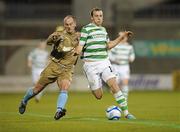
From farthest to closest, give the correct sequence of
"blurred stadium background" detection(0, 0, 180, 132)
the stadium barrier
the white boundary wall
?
the stadium barrier
"blurred stadium background" detection(0, 0, 180, 132)
the white boundary wall

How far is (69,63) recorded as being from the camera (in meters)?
14.9

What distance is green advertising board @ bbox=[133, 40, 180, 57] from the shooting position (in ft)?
121

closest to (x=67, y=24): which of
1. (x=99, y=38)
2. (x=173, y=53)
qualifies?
→ (x=99, y=38)

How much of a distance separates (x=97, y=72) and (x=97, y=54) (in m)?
0.38

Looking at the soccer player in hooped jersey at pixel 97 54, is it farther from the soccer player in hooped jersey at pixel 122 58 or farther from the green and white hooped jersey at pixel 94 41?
the soccer player in hooped jersey at pixel 122 58

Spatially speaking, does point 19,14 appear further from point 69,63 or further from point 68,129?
point 68,129

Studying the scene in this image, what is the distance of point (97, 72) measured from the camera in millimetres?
14508

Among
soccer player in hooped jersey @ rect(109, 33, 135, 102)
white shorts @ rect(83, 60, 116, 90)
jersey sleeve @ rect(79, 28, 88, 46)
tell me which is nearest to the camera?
jersey sleeve @ rect(79, 28, 88, 46)

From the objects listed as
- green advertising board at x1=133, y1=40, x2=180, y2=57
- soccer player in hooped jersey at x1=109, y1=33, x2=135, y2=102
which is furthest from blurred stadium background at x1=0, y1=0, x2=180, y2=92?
soccer player in hooped jersey at x1=109, y1=33, x2=135, y2=102

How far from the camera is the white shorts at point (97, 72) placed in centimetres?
1441

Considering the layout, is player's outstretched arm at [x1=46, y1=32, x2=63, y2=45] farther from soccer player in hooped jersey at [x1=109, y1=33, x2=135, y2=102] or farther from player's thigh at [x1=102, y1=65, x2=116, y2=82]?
soccer player in hooped jersey at [x1=109, y1=33, x2=135, y2=102]

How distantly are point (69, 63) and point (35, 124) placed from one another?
84.4 inches

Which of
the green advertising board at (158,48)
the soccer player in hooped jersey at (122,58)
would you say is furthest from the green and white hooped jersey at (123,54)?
the green advertising board at (158,48)

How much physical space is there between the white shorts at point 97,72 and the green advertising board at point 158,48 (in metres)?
22.2
